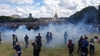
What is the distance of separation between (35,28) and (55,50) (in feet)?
57.5

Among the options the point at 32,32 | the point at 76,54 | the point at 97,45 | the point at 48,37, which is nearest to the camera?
the point at 76,54

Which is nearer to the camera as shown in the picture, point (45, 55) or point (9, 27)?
point (45, 55)

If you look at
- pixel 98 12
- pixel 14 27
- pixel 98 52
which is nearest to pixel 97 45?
pixel 98 52

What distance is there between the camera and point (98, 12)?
77.7 metres

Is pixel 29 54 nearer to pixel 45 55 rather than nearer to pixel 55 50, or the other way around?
pixel 45 55

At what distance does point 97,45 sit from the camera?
2342 cm

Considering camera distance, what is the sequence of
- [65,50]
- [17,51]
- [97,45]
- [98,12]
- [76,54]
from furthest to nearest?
[98,12] → [97,45] → [65,50] → [76,54] → [17,51]

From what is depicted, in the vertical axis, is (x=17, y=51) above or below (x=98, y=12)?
below

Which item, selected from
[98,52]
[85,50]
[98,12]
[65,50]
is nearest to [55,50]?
[65,50]

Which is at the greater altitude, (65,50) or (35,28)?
(35,28)

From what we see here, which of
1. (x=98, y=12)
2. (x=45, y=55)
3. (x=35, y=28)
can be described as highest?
(x=98, y=12)

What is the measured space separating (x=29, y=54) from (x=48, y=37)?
6035mm

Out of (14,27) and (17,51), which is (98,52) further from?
(14,27)

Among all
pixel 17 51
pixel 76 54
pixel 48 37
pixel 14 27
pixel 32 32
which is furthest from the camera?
pixel 14 27
